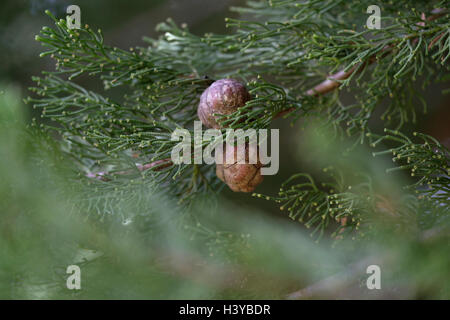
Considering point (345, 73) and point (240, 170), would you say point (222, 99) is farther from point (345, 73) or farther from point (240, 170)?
point (345, 73)

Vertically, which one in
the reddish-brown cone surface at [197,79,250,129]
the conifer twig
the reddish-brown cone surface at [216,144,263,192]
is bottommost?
the reddish-brown cone surface at [216,144,263,192]

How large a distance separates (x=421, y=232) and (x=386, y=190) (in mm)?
81

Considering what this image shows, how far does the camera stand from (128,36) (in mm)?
1167

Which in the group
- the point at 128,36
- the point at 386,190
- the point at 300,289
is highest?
the point at 128,36

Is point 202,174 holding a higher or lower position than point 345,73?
lower

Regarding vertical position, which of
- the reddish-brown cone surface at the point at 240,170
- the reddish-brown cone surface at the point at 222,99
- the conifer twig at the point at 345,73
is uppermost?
the conifer twig at the point at 345,73

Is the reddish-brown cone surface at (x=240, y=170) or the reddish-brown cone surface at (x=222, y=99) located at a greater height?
the reddish-brown cone surface at (x=222, y=99)

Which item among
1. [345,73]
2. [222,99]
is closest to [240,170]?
[222,99]

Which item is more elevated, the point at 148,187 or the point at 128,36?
the point at 128,36

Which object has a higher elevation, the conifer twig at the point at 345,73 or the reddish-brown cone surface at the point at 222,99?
the conifer twig at the point at 345,73

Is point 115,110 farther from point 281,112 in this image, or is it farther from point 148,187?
point 281,112

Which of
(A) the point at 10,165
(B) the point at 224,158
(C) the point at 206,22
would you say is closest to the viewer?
(B) the point at 224,158

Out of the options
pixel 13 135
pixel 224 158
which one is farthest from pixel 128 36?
pixel 224 158

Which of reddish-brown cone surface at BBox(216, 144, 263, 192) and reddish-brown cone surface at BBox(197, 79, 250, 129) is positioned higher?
reddish-brown cone surface at BBox(197, 79, 250, 129)
